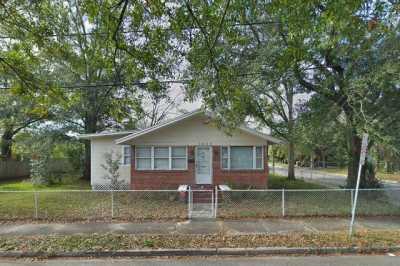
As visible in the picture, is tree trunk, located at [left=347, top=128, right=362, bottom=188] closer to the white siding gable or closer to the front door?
the front door

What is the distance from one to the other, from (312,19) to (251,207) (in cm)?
795

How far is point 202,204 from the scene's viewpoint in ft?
44.2

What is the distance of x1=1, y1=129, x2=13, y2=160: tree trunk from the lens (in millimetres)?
28312

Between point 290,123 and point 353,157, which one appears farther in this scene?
point 290,123

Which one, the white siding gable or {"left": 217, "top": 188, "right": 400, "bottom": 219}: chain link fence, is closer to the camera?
{"left": 217, "top": 188, "right": 400, "bottom": 219}: chain link fence

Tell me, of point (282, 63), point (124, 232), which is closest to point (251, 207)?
point (124, 232)

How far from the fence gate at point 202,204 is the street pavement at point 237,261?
12.3 ft

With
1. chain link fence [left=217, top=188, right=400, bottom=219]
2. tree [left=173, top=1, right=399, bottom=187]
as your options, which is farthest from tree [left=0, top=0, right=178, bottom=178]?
chain link fence [left=217, top=188, right=400, bottom=219]

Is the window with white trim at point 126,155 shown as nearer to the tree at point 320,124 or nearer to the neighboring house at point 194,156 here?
the neighboring house at point 194,156

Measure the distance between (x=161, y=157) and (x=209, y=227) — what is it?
25.7ft

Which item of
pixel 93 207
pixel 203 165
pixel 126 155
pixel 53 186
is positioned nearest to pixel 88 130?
pixel 53 186

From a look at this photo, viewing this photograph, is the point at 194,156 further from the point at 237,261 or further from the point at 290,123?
the point at 237,261

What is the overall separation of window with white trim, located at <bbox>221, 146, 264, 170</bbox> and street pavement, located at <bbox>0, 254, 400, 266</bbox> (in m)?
9.49

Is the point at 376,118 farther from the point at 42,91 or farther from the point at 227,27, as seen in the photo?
the point at 42,91
